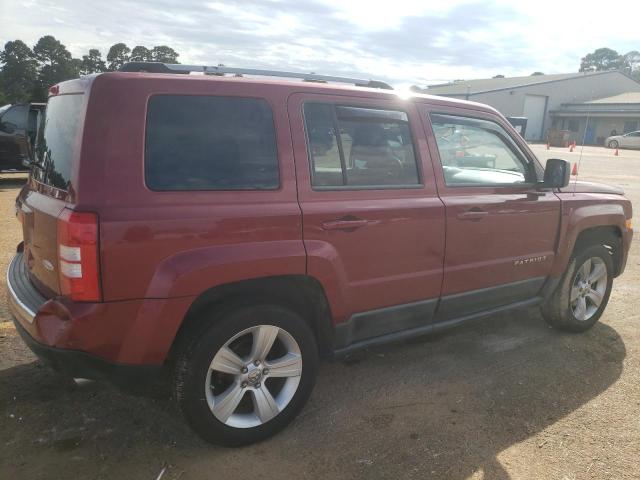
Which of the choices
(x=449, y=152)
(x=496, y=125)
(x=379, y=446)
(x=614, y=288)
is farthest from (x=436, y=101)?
(x=614, y=288)

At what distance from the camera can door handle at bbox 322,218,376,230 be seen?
2.76 meters

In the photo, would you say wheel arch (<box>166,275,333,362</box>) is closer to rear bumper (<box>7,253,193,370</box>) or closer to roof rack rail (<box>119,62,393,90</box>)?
rear bumper (<box>7,253,193,370</box>)

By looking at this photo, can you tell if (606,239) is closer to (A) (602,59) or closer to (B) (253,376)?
(B) (253,376)

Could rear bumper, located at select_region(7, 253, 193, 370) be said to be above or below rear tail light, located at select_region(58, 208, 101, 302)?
below

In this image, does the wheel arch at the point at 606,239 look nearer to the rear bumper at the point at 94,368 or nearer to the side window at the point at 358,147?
the side window at the point at 358,147

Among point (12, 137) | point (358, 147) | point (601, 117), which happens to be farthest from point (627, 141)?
point (358, 147)

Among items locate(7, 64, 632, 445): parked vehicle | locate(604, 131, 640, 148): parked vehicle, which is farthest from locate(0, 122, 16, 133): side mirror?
locate(604, 131, 640, 148): parked vehicle

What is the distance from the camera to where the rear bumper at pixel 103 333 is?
225cm

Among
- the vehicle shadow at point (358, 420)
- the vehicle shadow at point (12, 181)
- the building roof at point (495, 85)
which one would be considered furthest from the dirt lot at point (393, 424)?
the building roof at point (495, 85)

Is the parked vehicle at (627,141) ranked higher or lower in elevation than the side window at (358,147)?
higher

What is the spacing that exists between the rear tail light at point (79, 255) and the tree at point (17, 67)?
97.2 feet

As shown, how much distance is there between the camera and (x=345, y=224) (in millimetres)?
2822

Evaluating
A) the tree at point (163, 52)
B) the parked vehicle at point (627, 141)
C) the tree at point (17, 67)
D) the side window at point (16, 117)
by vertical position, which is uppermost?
the tree at point (17, 67)

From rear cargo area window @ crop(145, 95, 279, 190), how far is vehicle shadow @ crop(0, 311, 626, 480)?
1401 mm
